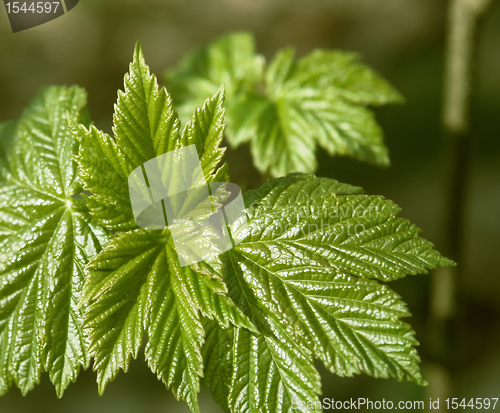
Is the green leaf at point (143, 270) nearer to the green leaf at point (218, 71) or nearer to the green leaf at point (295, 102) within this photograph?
the green leaf at point (295, 102)

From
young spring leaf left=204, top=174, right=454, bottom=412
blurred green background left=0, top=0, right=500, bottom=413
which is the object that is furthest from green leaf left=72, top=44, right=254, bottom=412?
blurred green background left=0, top=0, right=500, bottom=413

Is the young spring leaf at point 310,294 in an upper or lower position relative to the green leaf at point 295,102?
lower

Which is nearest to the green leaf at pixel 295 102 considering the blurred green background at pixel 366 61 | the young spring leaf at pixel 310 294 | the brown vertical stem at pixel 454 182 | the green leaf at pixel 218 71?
the green leaf at pixel 218 71

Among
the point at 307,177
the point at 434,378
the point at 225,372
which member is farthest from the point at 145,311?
the point at 434,378

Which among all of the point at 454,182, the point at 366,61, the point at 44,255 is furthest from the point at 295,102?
the point at 366,61

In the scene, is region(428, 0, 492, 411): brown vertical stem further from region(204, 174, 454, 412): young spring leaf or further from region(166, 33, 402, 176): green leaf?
region(204, 174, 454, 412): young spring leaf
